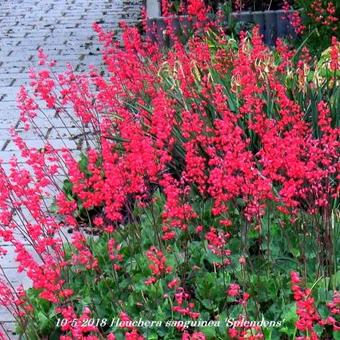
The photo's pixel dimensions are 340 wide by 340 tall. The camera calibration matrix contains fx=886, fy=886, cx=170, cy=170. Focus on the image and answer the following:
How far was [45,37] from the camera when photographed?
975 centimetres

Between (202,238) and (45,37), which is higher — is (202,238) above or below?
above

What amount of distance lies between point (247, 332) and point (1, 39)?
7160 millimetres

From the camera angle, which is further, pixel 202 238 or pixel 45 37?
pixel 45 37

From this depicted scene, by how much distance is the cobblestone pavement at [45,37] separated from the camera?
7070 millimetres

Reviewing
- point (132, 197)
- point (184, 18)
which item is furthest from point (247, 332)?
point (184, 18)

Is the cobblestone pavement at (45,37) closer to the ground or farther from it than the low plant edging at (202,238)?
closer to the ground

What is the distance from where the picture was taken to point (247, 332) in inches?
131

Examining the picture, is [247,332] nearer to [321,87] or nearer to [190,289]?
[190,289]

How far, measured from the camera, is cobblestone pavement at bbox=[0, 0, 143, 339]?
23.2 feet

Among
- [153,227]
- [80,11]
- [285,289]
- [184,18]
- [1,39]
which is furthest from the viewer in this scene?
[80,11]

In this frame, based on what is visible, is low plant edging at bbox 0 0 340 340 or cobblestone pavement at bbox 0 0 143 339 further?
cobblestone pavement at bbox 0 0 143 339

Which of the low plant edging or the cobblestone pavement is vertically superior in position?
the low plant edging

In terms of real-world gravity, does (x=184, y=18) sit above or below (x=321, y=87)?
below

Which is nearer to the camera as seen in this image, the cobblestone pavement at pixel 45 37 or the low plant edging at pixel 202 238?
the low plant edging at pixel 202 238
